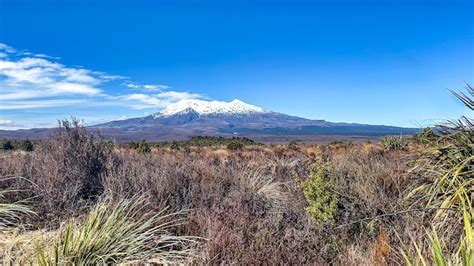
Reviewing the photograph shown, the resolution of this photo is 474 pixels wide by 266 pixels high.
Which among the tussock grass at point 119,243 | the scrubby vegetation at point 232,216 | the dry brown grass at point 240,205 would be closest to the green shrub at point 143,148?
the dry brown grass at point 240,205

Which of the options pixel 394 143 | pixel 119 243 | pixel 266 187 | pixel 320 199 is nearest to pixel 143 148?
pixel 394 143

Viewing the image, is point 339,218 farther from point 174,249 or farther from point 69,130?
point 69,130

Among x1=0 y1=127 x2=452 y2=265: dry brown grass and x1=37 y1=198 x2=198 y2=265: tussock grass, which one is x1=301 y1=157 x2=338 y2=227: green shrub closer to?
x1=0 y1=127 x2=452 y2=265: dry brown grass

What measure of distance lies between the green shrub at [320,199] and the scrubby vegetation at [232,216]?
2 cm

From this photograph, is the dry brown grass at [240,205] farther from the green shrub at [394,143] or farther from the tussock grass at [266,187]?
the green shrub at [394,143]

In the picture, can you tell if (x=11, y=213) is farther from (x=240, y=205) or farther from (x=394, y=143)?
(x=394, y=143)

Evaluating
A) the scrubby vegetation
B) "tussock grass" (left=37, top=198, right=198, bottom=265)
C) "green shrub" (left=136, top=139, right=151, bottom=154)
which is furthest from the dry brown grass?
"green shrub" (left=136, top=139, right=151, bottom=154)

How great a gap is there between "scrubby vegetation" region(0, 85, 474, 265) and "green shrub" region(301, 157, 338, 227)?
0.05 feet

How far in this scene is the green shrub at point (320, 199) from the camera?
5.51m

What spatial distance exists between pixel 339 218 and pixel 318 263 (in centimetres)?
186

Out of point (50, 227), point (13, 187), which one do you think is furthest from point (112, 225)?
point (13, 187)

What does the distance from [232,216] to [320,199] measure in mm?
1360

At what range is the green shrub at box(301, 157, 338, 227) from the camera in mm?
5512

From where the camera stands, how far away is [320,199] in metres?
5.62
